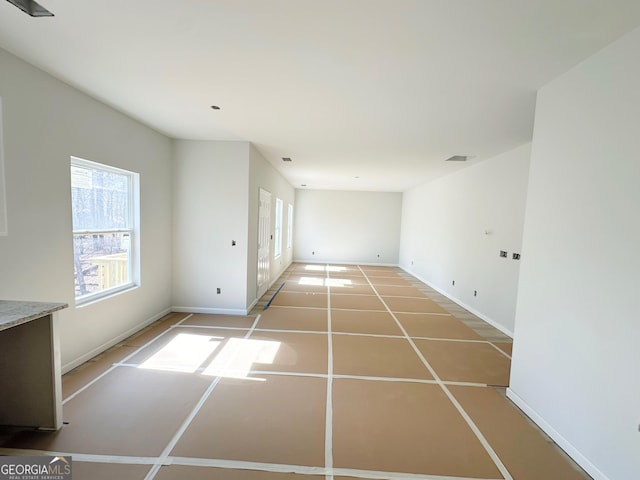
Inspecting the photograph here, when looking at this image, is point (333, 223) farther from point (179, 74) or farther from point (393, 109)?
point (179, 74)

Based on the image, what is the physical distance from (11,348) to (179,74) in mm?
2355

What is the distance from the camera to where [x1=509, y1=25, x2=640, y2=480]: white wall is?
1614 mm

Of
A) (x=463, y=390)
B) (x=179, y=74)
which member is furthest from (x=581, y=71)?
(x=179, y=74)

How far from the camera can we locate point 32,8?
1609 millimetres

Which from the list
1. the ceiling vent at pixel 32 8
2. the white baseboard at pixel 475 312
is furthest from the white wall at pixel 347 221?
the ceiling vent at pixel 32 8

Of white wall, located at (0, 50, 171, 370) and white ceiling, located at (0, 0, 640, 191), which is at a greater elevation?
white ceiling, located at (0, 0, 640, 191)

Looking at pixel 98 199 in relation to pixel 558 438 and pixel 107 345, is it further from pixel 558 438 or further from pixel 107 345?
pixel 558 438

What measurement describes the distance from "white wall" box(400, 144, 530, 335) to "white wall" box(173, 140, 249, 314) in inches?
158

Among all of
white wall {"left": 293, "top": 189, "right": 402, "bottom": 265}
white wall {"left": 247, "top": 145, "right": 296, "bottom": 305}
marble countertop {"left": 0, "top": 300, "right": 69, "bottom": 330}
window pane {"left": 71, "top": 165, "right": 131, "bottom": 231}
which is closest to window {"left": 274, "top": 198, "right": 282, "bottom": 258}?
white wall {"left": 247, "top": 145, "right": 296, "bottom": 305}

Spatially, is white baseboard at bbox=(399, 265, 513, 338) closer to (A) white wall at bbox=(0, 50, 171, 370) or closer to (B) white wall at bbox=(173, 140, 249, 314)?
(B) white wall at bbox=(173, 140, 249, 314)

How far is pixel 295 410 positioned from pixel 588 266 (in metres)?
2.40

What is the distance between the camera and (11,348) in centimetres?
189

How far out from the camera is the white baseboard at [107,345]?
2.76 m

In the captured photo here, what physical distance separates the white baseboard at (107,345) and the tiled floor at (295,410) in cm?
9
